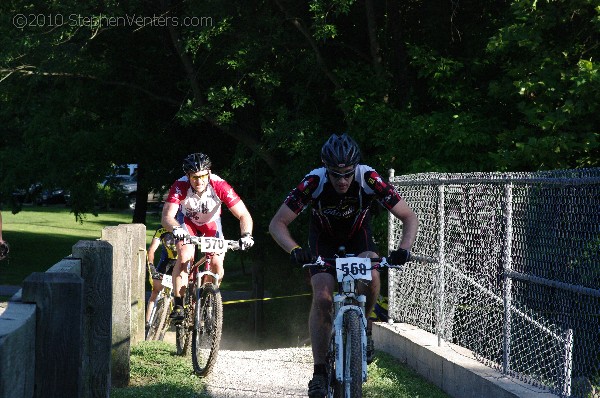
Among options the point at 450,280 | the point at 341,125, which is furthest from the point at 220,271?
the point at 341,125

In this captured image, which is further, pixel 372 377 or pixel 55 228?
pixel 55 228

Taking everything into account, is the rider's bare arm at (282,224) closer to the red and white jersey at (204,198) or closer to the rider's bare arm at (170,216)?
the rider's bare arm at (170,216)

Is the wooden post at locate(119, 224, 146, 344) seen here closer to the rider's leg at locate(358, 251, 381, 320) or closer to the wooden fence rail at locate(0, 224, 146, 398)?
the rider's leg at locate(358, 251, 381, 320)

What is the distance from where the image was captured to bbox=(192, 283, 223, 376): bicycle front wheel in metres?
9.21

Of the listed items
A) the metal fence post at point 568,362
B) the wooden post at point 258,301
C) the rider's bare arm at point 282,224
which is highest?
the rider's bare arm at point 282,224

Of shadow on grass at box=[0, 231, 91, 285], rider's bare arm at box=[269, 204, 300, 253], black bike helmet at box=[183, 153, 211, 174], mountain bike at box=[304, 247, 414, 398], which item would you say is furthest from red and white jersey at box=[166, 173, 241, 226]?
shadow on grass at box=[0, 231, 91, 285]

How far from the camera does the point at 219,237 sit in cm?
1015

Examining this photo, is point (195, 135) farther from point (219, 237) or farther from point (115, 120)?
point (219, 237)

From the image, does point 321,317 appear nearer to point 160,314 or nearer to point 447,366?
point 447,366

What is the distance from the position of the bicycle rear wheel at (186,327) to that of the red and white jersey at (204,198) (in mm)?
741

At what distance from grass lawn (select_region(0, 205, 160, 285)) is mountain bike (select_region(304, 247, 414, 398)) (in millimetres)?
20060

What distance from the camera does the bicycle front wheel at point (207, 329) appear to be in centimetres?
921

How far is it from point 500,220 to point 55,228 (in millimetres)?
46831

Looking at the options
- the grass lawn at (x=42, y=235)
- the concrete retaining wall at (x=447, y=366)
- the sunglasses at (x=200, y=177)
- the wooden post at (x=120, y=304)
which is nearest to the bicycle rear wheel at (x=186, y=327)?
the sunglasses at (x=200, y=177)
